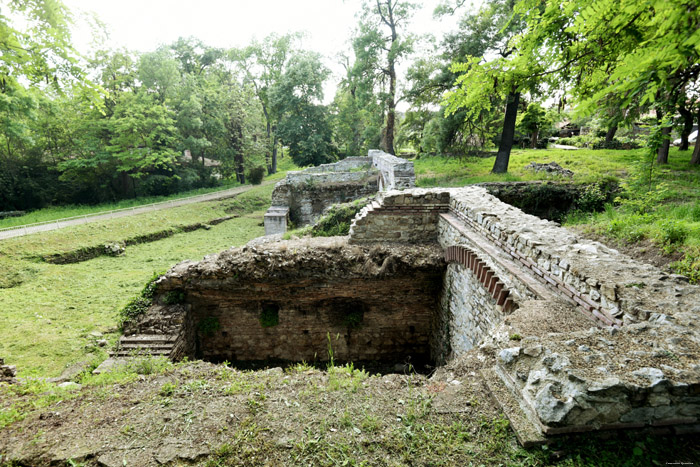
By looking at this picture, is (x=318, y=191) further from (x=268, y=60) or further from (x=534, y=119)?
(x=268, y=60)

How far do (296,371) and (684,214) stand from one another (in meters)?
8.74

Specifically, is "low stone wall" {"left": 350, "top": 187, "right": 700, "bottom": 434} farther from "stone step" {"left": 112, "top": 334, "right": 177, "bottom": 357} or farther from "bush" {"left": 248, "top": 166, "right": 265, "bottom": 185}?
"bush" {"left": 248, "top": 166, "right": 265, "bottom": 185}

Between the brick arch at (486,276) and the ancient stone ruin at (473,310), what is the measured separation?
0.07ft

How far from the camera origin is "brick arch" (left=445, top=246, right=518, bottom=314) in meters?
4.23

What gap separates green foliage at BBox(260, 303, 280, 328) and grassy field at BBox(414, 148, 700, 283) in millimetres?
7176

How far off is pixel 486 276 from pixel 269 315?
15.7 feet

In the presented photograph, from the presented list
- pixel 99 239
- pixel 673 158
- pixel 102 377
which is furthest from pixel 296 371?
pixel 673 158

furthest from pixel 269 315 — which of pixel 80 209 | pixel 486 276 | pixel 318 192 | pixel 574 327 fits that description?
pixel 80 209

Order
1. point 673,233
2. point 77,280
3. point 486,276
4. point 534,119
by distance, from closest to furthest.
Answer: point 486,276 → point 673,233 → point 77,280 → point 534,119

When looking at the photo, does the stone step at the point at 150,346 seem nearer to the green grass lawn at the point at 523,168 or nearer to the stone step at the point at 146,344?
the stone step at the point at 146,344

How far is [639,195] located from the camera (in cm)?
834

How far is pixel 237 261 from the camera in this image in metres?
6.97

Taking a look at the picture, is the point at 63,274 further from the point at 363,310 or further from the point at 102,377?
the point at 363,310

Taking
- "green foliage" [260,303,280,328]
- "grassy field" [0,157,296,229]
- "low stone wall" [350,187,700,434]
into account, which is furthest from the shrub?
"grassy field" [0,157,296,229]
